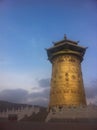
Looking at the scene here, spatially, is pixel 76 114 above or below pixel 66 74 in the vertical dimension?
below

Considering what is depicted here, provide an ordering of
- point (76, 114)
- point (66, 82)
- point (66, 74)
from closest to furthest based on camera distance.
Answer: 1. point (76, 114)
2. point (66, 82)
3. point (66, 74)

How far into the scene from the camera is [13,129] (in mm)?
6844

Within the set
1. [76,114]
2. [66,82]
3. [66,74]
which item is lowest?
[76,114]

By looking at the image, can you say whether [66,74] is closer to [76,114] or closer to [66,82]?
[66,82]

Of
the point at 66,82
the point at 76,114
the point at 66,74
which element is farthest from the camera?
the point at 66,74

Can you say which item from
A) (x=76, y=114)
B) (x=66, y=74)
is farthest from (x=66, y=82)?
(x=76, y=114)

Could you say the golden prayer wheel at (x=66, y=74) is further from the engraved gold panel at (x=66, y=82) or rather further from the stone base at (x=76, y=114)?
the stone base at (x=76, y=114)

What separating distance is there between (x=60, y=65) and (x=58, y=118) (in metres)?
6.60

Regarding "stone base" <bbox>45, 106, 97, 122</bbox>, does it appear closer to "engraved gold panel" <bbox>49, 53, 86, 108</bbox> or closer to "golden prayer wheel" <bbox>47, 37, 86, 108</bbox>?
"golden prayer wheel" <bbox>47, 37, 86, 108</bbox>

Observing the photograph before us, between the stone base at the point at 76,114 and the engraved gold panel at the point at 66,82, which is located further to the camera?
the engraved gold panel at the point at 66,82

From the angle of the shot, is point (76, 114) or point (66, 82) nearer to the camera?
point (76, 114)

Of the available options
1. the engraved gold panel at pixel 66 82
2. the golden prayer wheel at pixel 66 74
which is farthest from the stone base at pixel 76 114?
the engraved gold panel at pixel 66 82

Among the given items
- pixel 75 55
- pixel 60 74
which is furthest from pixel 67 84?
pixel 75 55

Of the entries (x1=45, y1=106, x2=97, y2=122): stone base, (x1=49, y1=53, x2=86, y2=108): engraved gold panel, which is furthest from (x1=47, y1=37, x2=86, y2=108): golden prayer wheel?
(x1=45, y1=106, x2=97, y2=122): stone base
